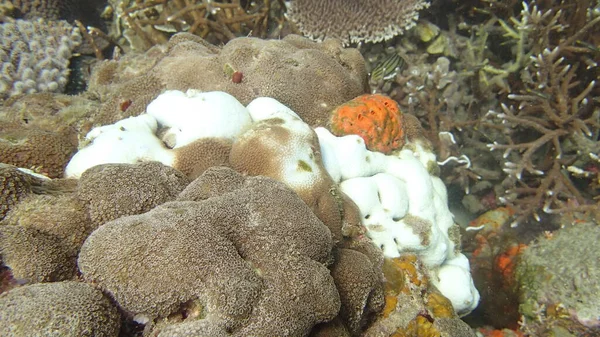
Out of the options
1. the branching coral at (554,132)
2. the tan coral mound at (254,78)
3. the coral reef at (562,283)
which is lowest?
the coral reef at (562,283)

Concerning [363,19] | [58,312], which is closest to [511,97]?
[363,19]

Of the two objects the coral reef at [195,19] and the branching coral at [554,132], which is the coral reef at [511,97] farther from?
the coral reef at [195,19]

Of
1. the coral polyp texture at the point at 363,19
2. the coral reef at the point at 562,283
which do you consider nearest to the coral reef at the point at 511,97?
the coral polyp texture at the point at 363,19

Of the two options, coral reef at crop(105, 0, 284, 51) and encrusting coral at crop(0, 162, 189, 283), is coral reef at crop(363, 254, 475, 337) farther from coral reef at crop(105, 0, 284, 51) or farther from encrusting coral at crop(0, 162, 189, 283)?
coral reef at crop(105, 0, 284, 51)

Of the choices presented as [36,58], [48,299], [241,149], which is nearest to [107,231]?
[48,299]

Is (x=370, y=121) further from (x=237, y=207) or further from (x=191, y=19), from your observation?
(x=191, y=19)
